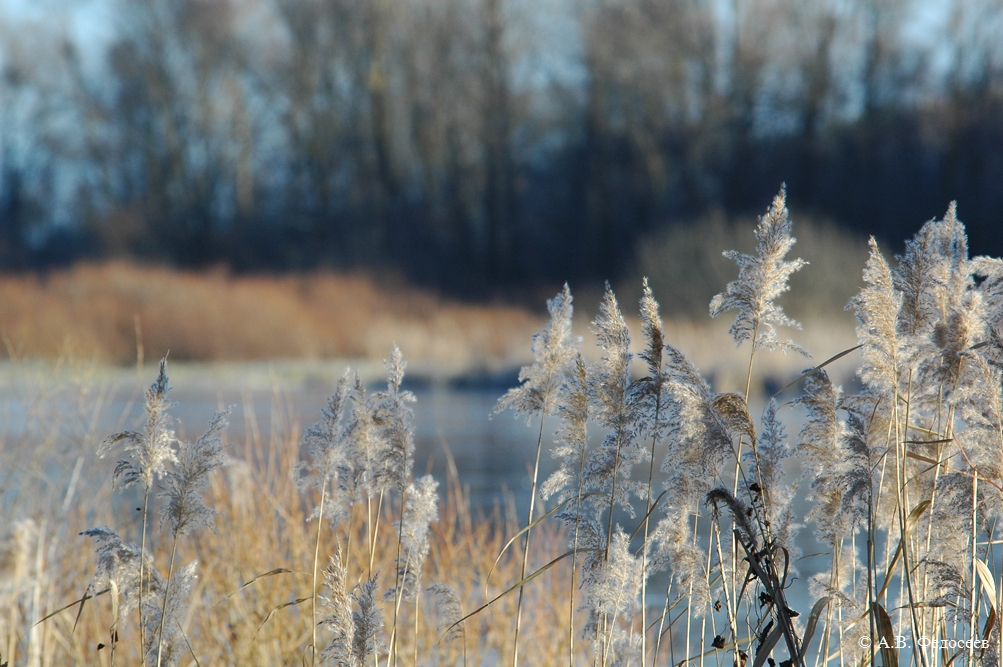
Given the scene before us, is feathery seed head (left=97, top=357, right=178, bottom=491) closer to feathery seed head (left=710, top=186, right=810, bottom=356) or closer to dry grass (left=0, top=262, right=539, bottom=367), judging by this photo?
feathery seed head (left=710, top=186, right=810, bottom=356)

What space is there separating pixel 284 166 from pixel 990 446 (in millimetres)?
29558

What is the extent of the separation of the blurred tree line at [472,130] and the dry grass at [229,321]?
4922 mm

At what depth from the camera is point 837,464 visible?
2025mm

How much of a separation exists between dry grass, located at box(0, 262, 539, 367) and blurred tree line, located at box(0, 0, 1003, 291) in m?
4.92

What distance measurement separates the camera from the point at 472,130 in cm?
2934

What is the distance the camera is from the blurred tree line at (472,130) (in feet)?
85.3

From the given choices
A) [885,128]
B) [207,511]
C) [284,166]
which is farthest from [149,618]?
[284,166]

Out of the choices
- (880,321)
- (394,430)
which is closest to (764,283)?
(880,321)

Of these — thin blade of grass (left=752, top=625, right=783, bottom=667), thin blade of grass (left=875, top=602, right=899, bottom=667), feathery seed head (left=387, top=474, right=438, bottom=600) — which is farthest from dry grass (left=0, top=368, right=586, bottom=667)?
thin blade of grass (left=875, top=602, right=899, bottom=667)

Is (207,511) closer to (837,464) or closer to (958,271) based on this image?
(837,464)

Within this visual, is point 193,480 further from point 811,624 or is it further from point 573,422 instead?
point 811,624

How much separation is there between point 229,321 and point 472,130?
11.7 m

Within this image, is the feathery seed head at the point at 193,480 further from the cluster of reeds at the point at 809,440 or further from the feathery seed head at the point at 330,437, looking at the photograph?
the cluster of reeds at the point at 809,440

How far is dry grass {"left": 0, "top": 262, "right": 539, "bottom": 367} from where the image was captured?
18.2 meters
